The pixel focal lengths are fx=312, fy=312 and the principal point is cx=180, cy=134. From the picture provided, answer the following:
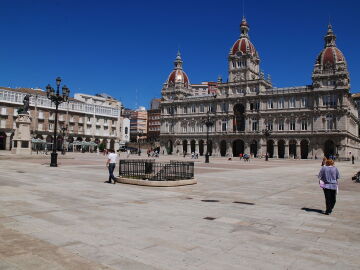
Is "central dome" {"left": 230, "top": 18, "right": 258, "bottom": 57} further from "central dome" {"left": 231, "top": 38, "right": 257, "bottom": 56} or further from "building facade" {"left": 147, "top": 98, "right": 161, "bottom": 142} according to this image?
"building facade" {"left": 147, "top": 98, "right": 161, "bottom": 142}

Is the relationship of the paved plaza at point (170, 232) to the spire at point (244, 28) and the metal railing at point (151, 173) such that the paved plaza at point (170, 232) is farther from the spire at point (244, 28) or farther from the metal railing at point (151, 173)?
the spire at point (244, 28)

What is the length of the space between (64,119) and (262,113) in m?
50.3

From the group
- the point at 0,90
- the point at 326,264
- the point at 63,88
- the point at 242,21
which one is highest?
the point at 242,21

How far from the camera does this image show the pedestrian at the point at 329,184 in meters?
8.94

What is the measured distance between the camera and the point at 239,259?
5.07m

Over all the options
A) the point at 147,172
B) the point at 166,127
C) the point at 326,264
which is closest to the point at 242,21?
the point at 166,127

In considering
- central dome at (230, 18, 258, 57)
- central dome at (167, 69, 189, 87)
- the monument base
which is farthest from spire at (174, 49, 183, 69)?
the monument base

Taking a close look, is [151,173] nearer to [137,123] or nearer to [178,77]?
[178,77]

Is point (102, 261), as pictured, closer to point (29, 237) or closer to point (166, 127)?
point (29, 237)

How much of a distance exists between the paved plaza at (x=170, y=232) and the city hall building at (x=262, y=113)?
151 ft

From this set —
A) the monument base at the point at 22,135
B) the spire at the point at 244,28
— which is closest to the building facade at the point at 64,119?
the monument base at the point at 22,135

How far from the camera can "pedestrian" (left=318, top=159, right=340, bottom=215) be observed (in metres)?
8.94

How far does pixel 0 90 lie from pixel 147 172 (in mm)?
66117

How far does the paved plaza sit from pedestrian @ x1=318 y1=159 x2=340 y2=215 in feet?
1.18
